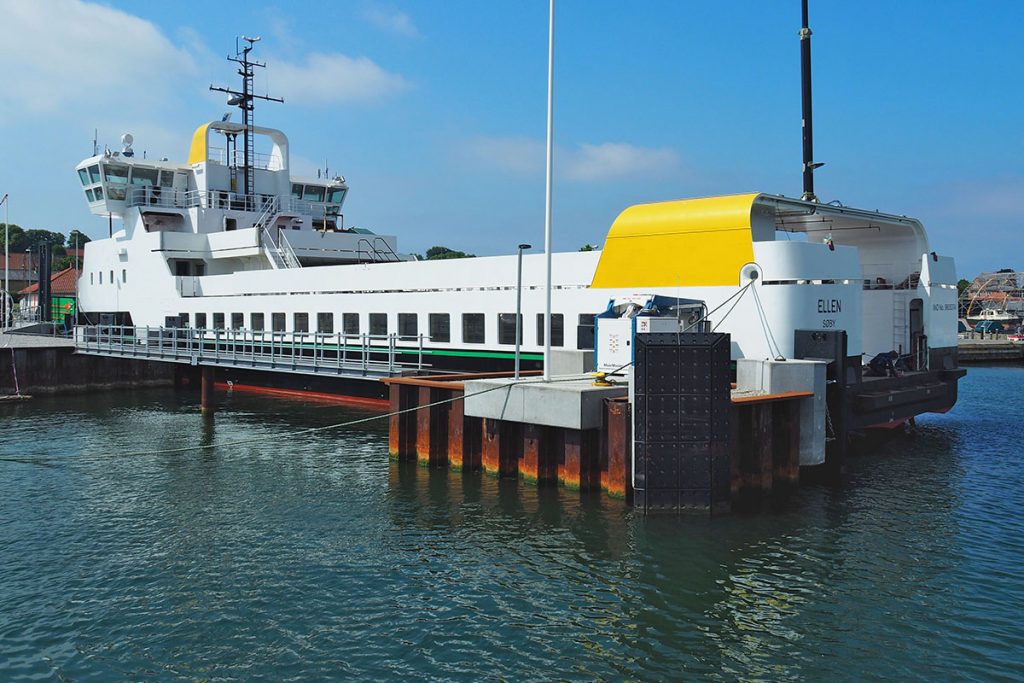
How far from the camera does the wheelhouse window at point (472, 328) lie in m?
24.8

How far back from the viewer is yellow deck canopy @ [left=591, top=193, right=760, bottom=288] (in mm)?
18828

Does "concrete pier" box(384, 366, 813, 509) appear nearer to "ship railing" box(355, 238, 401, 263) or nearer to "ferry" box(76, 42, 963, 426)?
"ferry" box(76, 42, 963, 426)

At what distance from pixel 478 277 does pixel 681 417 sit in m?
11.9

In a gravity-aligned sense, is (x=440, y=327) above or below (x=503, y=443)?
above

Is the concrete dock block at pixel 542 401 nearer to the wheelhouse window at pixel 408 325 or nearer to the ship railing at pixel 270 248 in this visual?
the wheelhouse window at pixel 408 325

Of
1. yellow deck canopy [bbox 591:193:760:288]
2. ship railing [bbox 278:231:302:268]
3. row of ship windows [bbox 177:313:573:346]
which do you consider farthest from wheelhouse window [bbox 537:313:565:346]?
ship railing [bbox 278:231:302:268]

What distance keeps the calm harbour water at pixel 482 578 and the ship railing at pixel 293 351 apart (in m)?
4.05

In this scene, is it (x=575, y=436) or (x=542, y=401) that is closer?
(x=542, y=401)

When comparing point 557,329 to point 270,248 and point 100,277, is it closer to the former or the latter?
point 270,248

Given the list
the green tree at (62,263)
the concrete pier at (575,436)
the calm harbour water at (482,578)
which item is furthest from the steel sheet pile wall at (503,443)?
the green tree at (62,263)

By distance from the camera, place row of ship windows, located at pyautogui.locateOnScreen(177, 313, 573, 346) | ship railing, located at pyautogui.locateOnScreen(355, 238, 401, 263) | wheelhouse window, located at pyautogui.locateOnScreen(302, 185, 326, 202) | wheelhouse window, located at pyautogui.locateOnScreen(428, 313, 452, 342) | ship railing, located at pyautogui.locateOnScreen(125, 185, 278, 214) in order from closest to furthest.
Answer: row of ship windows, located at pyautogui.locateOnScreen(177, 313, 573, 346)
wheelhouse window, located at pyautogui.locateOnScreen(428, 313, 452, 342)
ship railing, located at pyautogui.locateOnScreen(355, 238, 401, 263)
ship railing, located at pyautogui.locateOnScreen(125, 185, 278, 214)
wheelhouse window, located at pyautogui.locateOnScreen(302, 185, 326, 202)

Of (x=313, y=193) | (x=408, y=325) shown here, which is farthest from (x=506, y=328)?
(x=313, y=193)

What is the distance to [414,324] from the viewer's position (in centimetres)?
2686

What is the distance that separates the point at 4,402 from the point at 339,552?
24.8 metres
